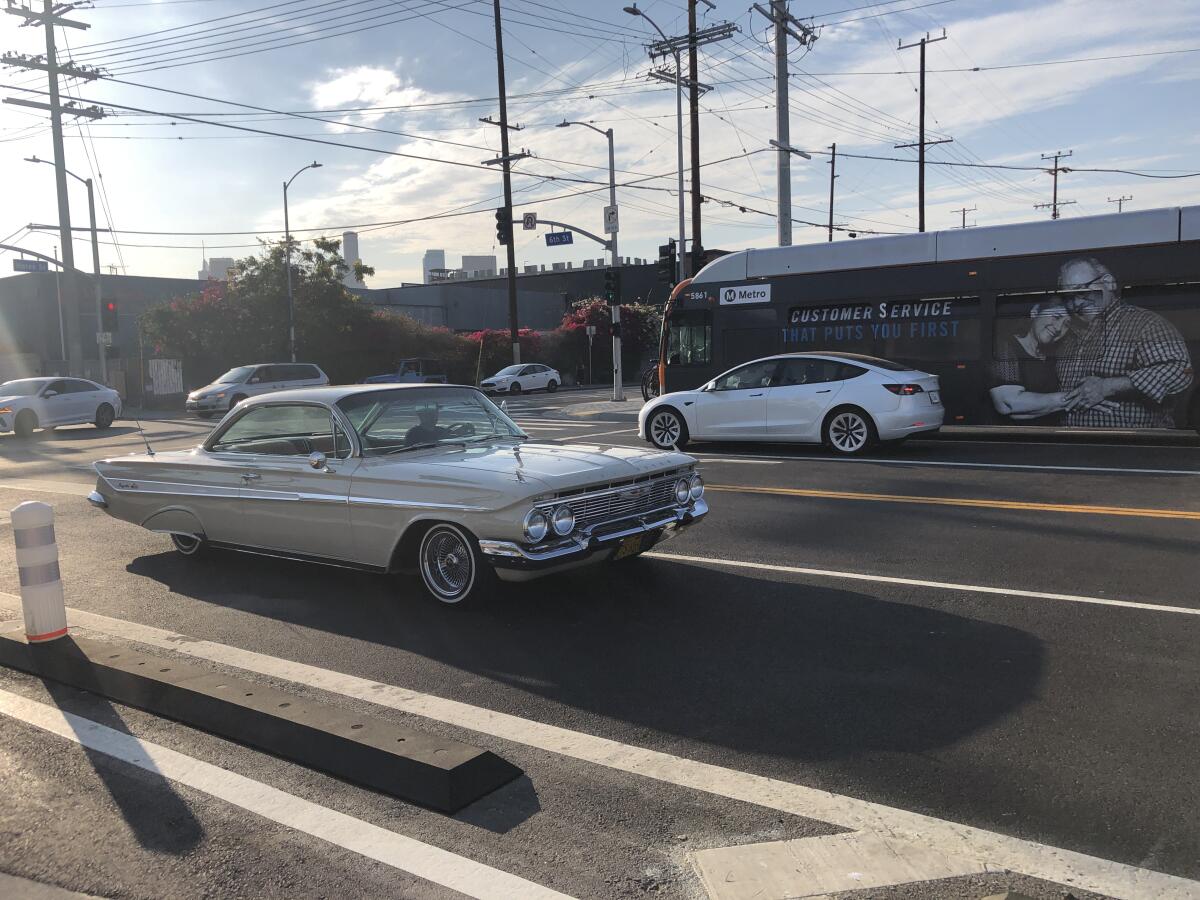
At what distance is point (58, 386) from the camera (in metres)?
25.1

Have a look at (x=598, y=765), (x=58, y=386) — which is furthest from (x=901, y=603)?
(x=58, y=386)

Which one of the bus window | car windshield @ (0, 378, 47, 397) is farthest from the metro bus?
car windshield @ (0, 378, 47, 397)

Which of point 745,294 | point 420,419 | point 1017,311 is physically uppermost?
point 745,294

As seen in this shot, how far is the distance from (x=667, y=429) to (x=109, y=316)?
27.5 m

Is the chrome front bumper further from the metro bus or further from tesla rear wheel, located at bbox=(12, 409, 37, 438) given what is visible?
tesla rear wheel, located at bbox=(12, 409, 37, 438)

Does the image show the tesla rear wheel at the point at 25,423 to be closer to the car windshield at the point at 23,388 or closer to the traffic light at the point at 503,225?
the car windshield at the point at 23,388

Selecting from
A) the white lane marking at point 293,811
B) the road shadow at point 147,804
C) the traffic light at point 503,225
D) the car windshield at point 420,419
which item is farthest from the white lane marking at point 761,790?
the traffic light at point 503,225

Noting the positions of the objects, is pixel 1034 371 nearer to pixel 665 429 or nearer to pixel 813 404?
pixel 813 404

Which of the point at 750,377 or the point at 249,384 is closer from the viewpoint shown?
the point at 750,377

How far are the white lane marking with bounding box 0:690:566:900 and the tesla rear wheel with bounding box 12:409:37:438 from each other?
72.8 ft

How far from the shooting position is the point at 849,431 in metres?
13.7

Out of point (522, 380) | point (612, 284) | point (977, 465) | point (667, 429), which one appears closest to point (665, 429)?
point (667, 429)

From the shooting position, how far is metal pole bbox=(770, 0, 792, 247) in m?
24.0

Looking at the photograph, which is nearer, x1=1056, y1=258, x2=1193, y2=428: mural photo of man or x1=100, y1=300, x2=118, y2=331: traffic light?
x1=1056, y1=258, x2=1193, y2=428: mural photo of man
